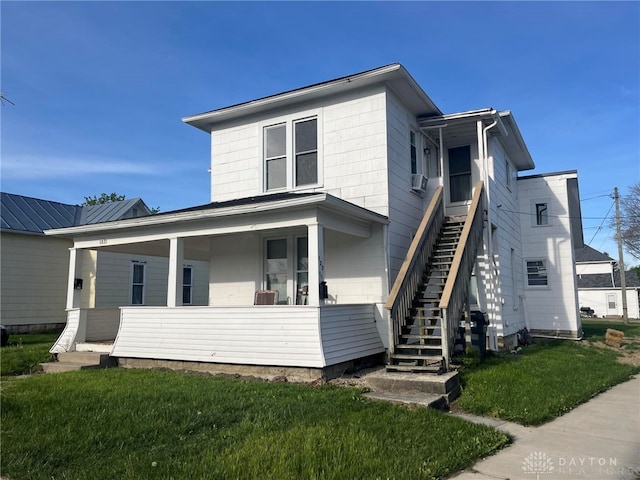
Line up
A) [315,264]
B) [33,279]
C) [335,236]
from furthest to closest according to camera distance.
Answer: [33,279] → [335,236] → [315,264]

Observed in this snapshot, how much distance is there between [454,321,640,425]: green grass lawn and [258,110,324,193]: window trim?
208 inches

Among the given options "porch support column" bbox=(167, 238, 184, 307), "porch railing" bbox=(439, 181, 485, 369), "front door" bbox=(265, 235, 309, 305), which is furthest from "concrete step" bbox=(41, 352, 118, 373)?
"porch railing" bbox=(439, 181, 485, 369)

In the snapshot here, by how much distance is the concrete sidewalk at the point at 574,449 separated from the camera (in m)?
4.18

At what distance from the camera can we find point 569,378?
26.8 feet

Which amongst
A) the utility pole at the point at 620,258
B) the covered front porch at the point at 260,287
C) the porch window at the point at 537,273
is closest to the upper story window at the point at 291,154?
the covered front porch at the point at 260,287

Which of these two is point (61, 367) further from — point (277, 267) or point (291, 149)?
point (291, 149)

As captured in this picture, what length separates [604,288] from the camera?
40656mm

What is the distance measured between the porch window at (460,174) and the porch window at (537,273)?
592 centimetres

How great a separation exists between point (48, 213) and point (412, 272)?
52.0ft

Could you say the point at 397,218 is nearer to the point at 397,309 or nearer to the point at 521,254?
the point at 397,309

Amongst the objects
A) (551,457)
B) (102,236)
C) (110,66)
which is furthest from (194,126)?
(551,457)

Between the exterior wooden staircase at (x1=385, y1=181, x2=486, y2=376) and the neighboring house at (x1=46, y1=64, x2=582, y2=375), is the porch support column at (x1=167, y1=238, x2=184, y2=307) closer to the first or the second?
the neighboring house at (x1=46, y1=64, x2=582, y2=375)

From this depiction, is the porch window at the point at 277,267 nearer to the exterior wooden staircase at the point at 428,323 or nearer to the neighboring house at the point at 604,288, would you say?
the exterior wooden staircase at the point at 428,323

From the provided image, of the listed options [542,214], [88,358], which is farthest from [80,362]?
[542,214]
